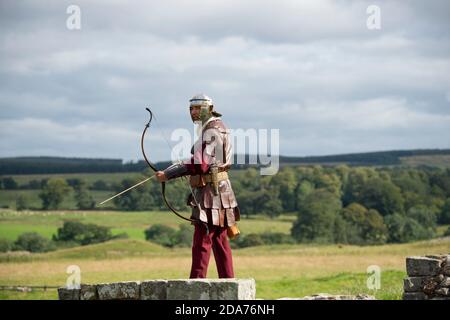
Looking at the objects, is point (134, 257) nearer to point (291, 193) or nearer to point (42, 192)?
point (291, 193)

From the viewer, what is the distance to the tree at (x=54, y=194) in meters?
110

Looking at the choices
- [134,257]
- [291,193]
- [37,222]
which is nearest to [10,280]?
[134,257]

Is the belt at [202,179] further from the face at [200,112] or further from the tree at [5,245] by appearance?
the tree at [5,245]

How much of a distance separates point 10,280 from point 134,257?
1545cm

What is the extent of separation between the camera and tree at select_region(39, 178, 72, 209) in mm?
109500

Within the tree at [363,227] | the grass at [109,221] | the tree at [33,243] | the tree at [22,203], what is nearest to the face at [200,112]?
the tree at [33,243]

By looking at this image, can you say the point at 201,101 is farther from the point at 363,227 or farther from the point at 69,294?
the point at 363,227

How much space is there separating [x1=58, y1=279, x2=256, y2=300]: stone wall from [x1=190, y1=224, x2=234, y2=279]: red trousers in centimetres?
103

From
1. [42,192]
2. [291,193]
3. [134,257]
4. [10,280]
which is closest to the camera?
[10,280]

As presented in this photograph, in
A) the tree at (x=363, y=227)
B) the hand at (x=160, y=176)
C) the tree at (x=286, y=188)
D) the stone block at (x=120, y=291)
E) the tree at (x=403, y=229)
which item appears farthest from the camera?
the tree at (x=286, y=188)

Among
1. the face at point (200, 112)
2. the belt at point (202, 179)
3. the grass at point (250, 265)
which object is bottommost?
the grass at point (250, 265)

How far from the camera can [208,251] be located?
510 inches
